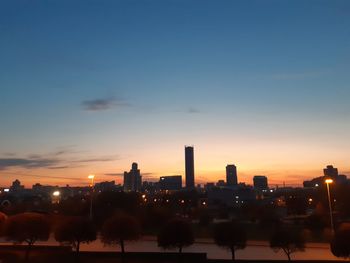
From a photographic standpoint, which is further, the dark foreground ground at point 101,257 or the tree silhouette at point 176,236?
the dark foreground ground at point 101,257

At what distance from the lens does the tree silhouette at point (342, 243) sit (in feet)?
90.8

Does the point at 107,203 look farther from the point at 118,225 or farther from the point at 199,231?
the point at 118,225

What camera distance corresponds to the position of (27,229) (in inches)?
1291

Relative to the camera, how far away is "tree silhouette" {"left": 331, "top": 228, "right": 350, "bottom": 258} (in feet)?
90.8

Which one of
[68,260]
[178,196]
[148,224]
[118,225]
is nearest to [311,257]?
[118,225]

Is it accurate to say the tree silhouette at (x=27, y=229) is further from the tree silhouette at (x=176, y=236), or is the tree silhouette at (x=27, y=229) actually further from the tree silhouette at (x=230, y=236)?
the tree silhouette at (x=230, y=236)

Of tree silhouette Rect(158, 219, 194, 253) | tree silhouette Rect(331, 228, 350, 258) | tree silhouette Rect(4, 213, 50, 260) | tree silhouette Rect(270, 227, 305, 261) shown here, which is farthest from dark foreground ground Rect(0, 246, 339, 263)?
tree silhouette Rect(331, 228, 350, 258)

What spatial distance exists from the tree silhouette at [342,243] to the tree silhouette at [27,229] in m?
23.8

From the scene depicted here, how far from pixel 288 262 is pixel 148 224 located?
39.2 m

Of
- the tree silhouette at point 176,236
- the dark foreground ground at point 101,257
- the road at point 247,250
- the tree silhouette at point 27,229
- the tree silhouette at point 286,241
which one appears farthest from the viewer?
the road at point 247,250

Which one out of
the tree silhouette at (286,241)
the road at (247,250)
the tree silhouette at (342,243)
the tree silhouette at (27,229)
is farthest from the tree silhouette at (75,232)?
the tree silhouette at (342,243)

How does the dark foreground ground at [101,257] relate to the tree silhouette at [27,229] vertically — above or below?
below

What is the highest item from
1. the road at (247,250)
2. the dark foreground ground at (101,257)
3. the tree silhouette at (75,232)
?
the tree silhouette at (75,232)

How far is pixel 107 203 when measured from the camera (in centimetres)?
8575
